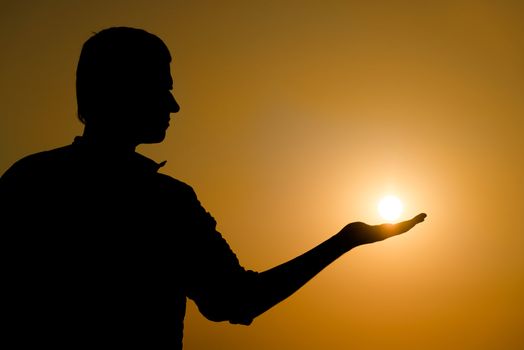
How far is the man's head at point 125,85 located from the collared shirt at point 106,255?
13 cm

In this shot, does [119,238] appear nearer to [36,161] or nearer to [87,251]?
[87,251]

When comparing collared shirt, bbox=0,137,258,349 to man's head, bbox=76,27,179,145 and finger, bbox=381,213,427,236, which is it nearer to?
man's head, bbox=76,27,179,145

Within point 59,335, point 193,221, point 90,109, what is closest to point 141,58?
point 90,109

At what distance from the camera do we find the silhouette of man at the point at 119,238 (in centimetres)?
204

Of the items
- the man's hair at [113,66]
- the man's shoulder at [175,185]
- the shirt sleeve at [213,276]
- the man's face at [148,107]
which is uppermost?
the man's hair at [113,66]

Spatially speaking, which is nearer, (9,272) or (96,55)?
(9,272)

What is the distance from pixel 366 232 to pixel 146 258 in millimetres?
876

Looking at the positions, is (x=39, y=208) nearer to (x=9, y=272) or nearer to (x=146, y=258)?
(x=9, y=272)

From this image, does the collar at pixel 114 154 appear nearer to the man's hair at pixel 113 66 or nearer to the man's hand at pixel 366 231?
the man's hair at pixel 113 66

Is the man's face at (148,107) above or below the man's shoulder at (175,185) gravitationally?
above

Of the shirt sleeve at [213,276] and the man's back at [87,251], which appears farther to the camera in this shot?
the shirt sleeve at [213,276]

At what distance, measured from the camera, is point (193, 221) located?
234cm

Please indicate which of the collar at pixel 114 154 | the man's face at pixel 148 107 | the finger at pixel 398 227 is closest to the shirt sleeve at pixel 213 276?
the collar at pixel 114 154

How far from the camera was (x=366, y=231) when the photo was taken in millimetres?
2291
